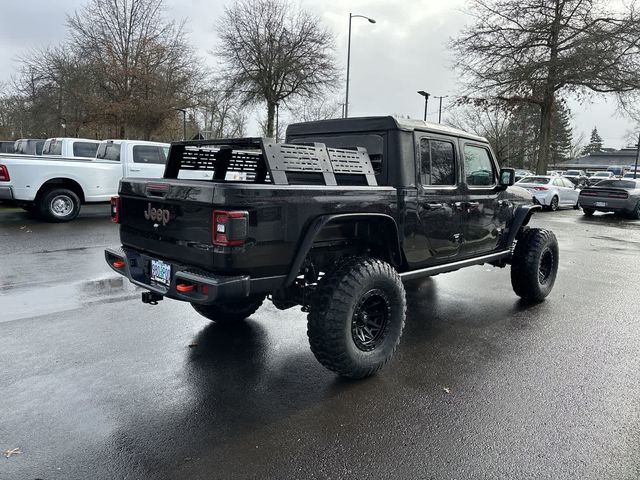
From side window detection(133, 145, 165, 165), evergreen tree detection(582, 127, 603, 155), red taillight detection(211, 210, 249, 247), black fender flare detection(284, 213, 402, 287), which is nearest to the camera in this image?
red taillight detection(211, 210, 249, 247)

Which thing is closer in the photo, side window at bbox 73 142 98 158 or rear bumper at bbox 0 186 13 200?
rear bumper at bbox 0 186 13 200

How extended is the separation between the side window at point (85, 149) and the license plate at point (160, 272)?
38.4 ft

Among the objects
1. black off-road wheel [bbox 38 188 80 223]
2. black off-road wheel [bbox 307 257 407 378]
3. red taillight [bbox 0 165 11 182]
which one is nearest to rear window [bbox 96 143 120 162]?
black off-road wheel [bbox 38 188 80 223]

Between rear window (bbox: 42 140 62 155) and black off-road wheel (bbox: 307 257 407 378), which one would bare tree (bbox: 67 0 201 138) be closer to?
rear window (bbox: 42 140 62 155)

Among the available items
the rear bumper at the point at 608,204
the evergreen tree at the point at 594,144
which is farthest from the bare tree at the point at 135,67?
the evergreen tree at the point at 594,144

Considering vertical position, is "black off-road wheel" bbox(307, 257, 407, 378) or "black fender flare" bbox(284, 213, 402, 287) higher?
"black fender flare" bbox(284, 213, 402, 287)

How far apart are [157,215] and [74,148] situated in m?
11.7

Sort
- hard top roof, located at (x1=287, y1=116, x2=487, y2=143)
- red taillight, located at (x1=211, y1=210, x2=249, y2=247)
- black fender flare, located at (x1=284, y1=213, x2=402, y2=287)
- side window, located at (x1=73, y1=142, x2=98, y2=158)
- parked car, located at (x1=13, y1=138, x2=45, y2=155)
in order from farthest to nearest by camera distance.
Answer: parked car, located at (x1=13, y1=138, x2=45, y2=155) → side window, located at (x1=73, y1=142, x2=98, y2=158) → hard top roof, located at (x1=287, y1=116, x2=487, y2=143) → black fender flare, located at (x1=284, y1=213, x2=402, y2=287) → red taillight, located at (x1=211, y1=210, x2=249, y2=247)

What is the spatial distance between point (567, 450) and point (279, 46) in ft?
87.0

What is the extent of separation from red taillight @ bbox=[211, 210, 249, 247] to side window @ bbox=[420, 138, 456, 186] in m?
1.92

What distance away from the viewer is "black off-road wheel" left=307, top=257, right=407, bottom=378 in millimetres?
3447

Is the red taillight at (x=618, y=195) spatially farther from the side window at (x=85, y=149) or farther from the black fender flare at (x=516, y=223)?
the side window at (x=85, y=149)

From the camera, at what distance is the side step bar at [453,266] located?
434 cm

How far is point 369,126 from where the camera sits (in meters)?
4.31
